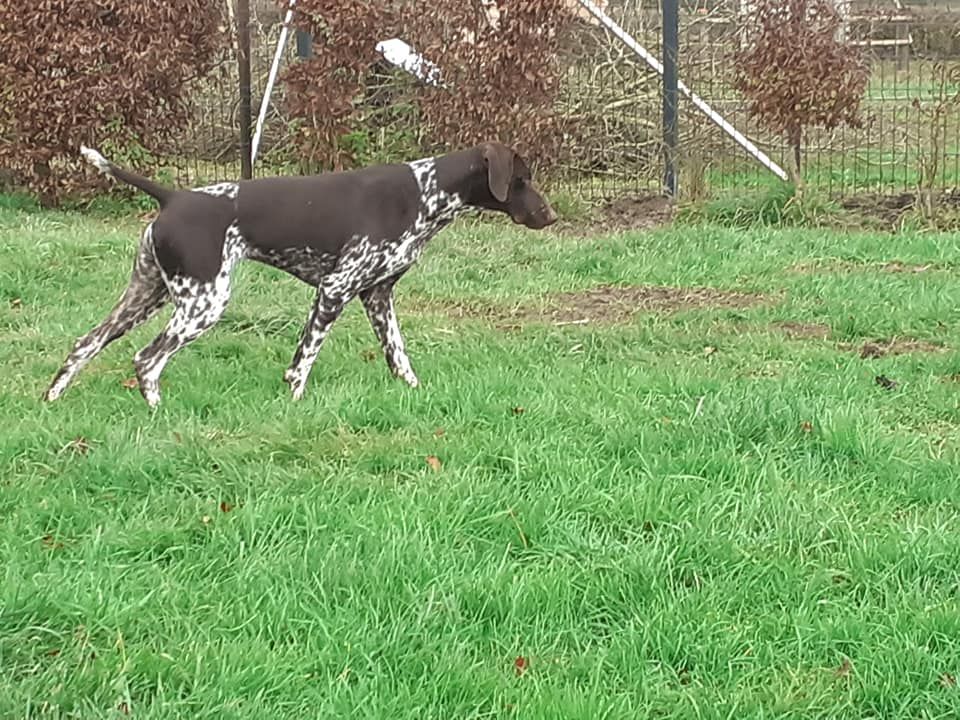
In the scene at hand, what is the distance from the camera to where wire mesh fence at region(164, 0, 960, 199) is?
10969mm

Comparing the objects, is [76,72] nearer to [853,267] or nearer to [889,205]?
[853,267]

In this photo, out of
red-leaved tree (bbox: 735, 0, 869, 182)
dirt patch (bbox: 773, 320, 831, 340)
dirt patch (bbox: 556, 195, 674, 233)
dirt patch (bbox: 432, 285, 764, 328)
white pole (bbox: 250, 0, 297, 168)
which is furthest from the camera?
white pole (bbox: 250, 0, 297, 168)

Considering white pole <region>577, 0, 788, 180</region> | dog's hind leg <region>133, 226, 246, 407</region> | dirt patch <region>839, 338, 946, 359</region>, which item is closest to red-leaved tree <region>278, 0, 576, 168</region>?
white pole <region>577, 0, 788, 180</region>

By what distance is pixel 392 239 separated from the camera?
5.62 metres

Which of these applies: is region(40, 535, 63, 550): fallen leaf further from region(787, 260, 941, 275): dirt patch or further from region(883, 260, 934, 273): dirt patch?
region(883, 260, 934, 273): dirt patch

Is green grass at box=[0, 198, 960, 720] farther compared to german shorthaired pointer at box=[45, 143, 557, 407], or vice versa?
german shorthaired pointer at box=[45, 143, 557, 407]

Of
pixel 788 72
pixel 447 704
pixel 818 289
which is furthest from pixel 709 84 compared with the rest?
pixel 447 704

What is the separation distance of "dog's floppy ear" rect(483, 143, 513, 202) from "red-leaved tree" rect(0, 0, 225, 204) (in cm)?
649

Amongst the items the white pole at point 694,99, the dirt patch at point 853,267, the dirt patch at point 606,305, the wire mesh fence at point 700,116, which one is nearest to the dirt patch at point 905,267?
the dirt patch at point 853,267

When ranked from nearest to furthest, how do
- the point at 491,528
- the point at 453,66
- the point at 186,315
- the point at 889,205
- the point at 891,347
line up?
the point at 491,528 → the point at 186,315 → the point at 891,347 → the point at 889,205 → the point at 453,66

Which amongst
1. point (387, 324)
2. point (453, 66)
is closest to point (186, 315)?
point (387, 324)

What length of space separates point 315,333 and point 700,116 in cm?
693

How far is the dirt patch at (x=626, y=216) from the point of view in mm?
10609

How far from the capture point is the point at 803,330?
6777 millimetres
